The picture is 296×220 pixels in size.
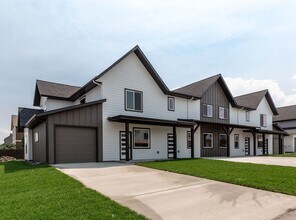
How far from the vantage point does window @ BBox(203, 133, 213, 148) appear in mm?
22469

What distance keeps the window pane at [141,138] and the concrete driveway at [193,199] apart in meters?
9.07

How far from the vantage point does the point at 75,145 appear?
1480 centimetres

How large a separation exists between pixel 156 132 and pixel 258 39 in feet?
30.2

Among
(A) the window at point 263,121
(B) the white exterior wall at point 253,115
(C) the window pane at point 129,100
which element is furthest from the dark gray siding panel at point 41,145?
(A) the window at point 263,121

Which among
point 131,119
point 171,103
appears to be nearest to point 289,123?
point 171,103

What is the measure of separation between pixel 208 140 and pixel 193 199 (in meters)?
17.3

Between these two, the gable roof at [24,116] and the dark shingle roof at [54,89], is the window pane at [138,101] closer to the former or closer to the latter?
the dark shingle roof at [54,89]

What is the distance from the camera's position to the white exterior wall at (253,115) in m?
25.8

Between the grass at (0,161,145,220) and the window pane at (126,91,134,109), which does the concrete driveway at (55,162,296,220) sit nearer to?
the grass at (0,161,145,220)

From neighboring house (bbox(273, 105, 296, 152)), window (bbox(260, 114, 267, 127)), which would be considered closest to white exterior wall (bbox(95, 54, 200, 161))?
window (bbox(260, 114, 267, 127))

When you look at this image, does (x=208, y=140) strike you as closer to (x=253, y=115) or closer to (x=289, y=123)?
(x=253, y=115)

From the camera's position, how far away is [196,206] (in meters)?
5.44

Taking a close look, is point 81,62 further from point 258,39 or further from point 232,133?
point 232,133

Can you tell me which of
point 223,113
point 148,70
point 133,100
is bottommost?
point 223,113
